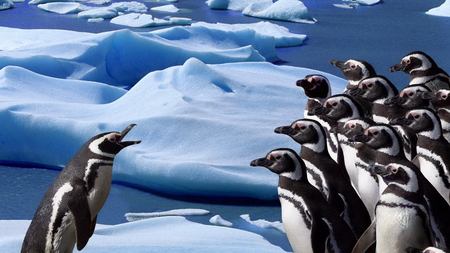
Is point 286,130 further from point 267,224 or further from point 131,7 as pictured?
point 131,7

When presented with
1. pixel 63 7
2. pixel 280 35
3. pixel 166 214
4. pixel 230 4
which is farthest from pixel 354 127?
pixel 230 4

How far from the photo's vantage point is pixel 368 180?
8.63ft

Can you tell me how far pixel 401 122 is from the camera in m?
2.70

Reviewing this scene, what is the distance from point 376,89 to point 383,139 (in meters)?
0.80

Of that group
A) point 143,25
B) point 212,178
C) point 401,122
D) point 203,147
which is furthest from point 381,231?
point 143,25

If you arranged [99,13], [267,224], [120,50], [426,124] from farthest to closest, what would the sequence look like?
[99,13] → [120,50] → [267,224] → [426,124]

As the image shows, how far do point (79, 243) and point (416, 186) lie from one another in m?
1.07

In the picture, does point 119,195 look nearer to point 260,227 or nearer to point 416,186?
point 260,227

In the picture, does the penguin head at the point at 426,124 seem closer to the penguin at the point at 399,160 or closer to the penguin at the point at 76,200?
the penguin at the point at 399,160

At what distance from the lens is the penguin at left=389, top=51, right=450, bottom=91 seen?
11.7ft

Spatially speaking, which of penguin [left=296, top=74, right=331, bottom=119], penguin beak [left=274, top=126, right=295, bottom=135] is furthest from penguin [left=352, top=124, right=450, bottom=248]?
penguin [left=296, top=74, right=331, bottom=119]

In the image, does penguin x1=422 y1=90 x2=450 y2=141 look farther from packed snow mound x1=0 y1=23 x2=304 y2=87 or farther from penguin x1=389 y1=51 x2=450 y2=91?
packed snow mound x1=0 y1=23 x2=304 y2=87

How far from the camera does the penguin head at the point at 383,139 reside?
2383 mm

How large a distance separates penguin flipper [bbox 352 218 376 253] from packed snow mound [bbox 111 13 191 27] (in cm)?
842
